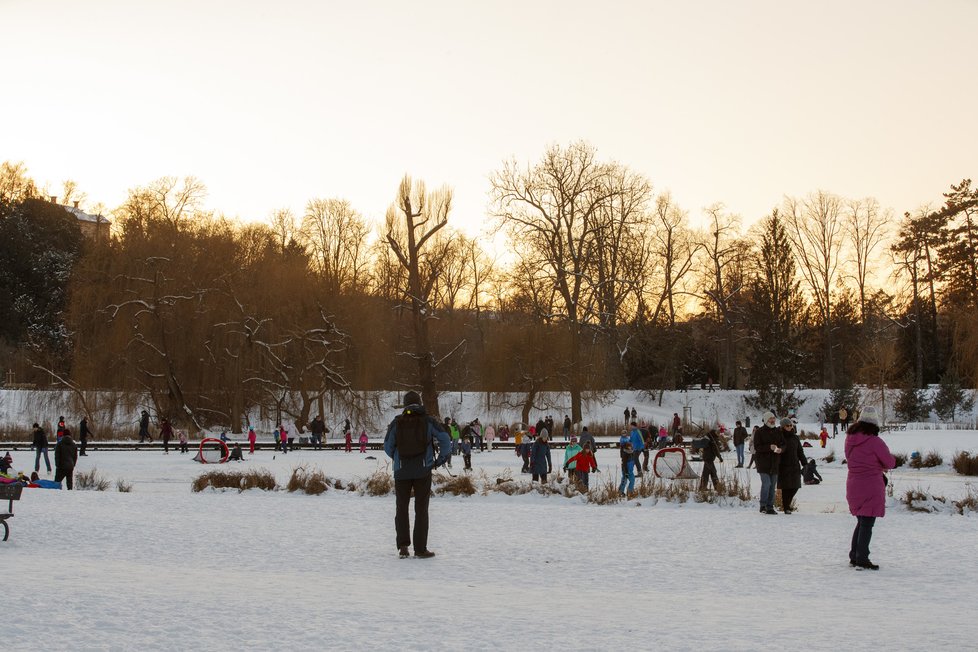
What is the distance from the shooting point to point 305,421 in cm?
4375

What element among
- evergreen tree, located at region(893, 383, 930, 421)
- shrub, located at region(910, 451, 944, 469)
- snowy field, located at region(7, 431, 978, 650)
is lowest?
snowy field, located at region(7, 431, 978, 650)

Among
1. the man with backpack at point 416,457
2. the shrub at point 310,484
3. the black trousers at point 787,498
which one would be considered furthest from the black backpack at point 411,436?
the shrub at point 310,484

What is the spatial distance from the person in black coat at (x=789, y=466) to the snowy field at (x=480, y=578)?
52cm

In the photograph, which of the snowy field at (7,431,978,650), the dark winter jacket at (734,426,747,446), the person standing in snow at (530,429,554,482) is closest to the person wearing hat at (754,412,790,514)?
the snowy field at (7,431,978,650)

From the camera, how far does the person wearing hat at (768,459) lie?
14.8m

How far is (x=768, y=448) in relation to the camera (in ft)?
48.8

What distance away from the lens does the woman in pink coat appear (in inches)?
372

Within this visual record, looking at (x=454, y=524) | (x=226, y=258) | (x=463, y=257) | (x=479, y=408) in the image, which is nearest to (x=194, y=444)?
(x=226, y=258)

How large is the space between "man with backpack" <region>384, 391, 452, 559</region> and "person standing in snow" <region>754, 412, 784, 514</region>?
6.68m

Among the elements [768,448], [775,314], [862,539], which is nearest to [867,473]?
[862,539]

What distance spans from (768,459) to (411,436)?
7156mm

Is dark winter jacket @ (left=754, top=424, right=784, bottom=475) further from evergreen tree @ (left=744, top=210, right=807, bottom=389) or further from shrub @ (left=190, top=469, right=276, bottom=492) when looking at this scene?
evergreen tree @ (left=744, top=210, right=807, bottom=389)

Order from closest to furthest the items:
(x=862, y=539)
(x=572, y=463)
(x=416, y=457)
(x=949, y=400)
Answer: (x=862, y=539)
(x=416, y=457)
(x=572, y=463)
(x=949, y=400)

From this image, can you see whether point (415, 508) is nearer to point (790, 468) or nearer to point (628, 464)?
point (790, 468)
